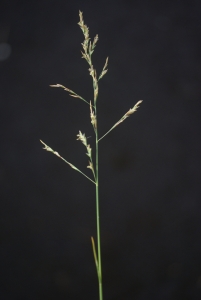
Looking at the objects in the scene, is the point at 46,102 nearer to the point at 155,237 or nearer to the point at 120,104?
the point at 120,104

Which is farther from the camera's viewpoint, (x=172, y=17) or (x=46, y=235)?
(x=172, y=17)

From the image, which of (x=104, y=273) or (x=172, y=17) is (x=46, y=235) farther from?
(x=172, y=17)

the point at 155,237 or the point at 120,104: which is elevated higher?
the point at 120,104

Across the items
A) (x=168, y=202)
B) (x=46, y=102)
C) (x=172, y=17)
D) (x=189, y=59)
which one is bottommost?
(x=168, y=202)

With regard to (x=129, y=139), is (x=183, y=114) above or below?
above

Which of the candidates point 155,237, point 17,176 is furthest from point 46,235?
point 155,237

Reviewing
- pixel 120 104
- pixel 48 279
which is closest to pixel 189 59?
pixel 120 104
